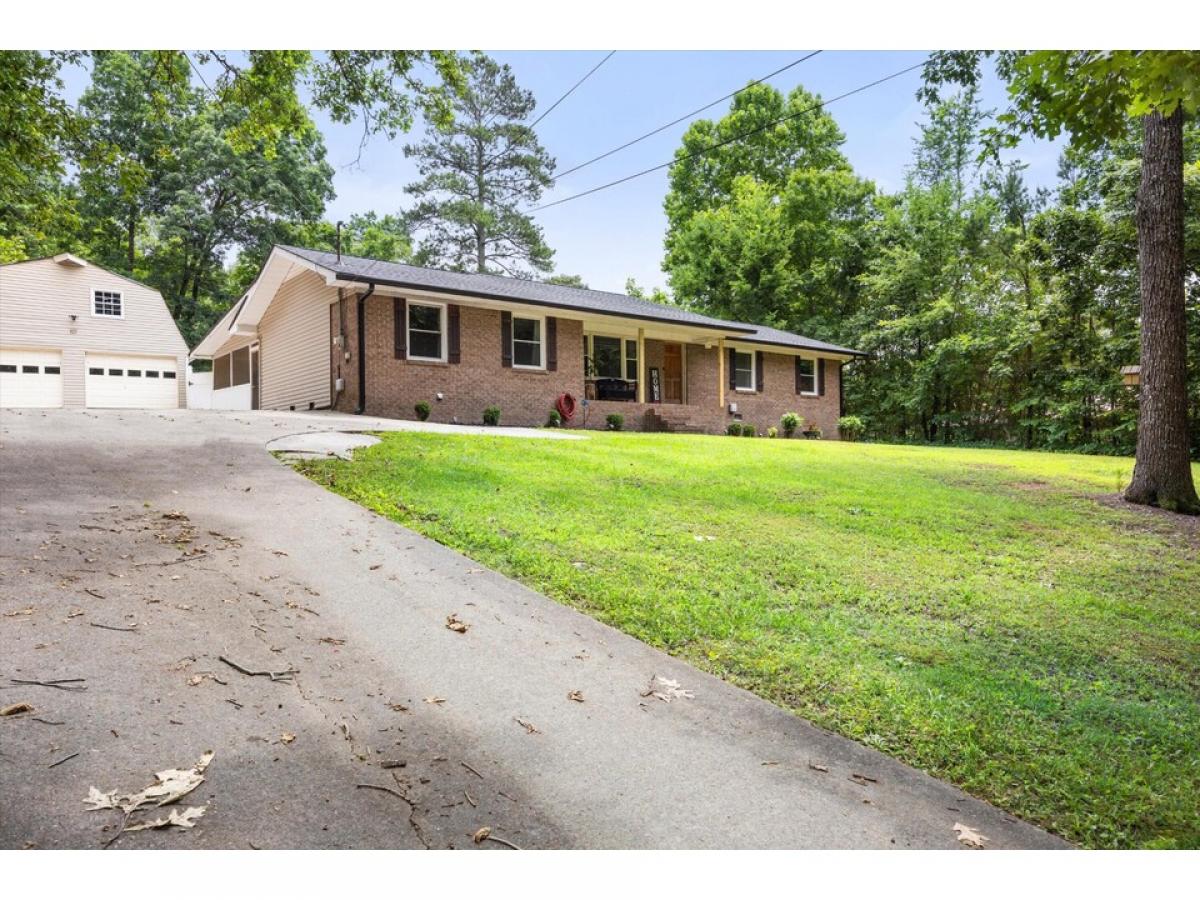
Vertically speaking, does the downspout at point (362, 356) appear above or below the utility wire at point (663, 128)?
below

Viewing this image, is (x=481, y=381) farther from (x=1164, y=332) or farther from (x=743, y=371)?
(x=1164, y=332)

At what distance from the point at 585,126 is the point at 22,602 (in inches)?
192

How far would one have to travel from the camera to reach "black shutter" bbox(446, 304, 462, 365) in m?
12.3

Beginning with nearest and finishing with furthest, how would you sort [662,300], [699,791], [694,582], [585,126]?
[699,791] → [694,582] → [585,126] → [662,300]

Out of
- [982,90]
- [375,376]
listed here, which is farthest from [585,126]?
[375,376]

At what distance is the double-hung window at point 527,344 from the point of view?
13289mm

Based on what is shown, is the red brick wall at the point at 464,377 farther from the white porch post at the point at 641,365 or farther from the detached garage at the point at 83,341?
the detached garage at the point at 83,341

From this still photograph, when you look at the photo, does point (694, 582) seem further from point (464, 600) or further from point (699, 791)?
point (699, 791)

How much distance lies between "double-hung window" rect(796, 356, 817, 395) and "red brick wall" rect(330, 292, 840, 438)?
3.17 metres

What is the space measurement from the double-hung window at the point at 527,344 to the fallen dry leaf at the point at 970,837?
11881 mm

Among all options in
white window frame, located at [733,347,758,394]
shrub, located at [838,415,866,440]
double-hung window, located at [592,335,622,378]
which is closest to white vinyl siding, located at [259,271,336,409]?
double-hung window, located at [592,335,622,378]

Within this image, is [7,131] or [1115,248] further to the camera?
[1115,248]

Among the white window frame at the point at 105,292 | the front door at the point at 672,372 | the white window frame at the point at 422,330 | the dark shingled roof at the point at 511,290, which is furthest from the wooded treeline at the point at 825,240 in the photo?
the front door at the point at 672,372
